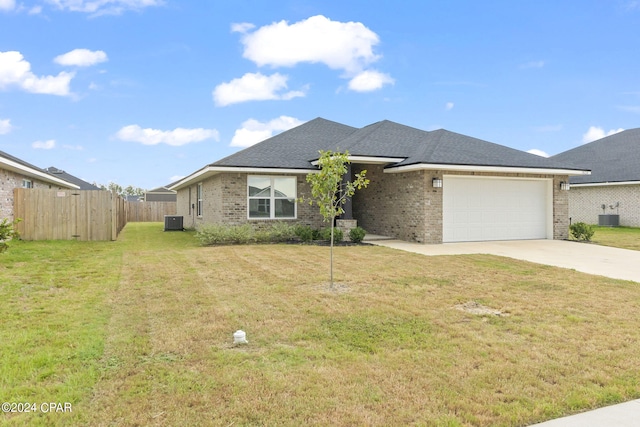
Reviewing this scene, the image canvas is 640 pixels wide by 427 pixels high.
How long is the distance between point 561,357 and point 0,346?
5710mm

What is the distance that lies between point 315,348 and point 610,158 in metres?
28.5

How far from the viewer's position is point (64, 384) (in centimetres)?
346

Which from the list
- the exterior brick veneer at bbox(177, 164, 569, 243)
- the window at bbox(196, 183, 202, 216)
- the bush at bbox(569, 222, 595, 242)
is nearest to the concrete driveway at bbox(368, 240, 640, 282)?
the exterior brick veneer at bbox(177, 164, 569, 243)

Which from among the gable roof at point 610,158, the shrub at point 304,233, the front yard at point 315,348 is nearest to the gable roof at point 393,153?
the shrub at point 304,233

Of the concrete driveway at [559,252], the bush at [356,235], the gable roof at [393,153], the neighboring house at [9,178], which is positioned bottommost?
the concrete driveway at [559,252]

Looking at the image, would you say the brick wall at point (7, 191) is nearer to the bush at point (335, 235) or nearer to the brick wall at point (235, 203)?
the brick wall at point (235, 203)

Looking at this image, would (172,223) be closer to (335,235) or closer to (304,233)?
(304,233)

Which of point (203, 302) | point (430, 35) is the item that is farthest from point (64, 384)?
point (430, 35)

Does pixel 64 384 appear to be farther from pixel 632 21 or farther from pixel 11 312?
pixel 632 21

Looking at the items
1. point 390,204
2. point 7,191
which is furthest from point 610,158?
point 7,191

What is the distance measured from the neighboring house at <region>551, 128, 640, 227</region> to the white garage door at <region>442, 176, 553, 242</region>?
9.90m

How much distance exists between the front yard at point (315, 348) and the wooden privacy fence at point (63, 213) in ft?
24.5

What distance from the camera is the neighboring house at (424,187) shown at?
14.8m

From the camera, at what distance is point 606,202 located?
79.3ft
